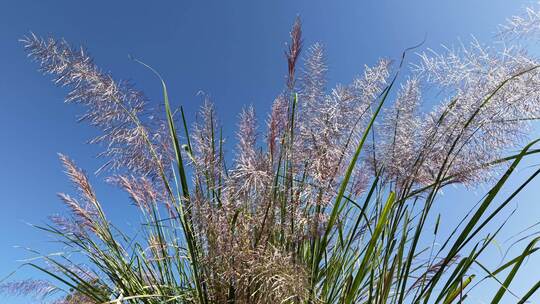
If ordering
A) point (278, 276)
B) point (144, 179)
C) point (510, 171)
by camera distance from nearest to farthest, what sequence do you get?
point (278, 276)
point (510, 171)
point (144, 179)

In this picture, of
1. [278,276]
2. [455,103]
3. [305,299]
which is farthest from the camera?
[455,103]

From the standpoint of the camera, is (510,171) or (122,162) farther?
(122,162)

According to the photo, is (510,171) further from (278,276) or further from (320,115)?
(278,276)

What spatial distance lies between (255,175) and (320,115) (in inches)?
15.5

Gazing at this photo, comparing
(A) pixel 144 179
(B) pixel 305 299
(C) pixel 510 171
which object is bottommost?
(B) pixel 305 299

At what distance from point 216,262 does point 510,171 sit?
86cm

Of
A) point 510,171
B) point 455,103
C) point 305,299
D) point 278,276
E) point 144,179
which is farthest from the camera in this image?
point 144,179

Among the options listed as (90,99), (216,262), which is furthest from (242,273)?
(90,99)

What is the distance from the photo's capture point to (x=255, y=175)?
1.16 m

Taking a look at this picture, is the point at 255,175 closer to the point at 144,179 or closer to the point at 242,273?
the point at 242,273

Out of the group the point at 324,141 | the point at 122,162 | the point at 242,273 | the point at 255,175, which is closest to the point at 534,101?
the point at 324,141

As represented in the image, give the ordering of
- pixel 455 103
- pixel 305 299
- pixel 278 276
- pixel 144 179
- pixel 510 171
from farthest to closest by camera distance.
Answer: pixel 144 179, pixel 455 103, pixel 510 171, pixel 305 299, pixel 278 276

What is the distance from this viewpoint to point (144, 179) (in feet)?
5.66

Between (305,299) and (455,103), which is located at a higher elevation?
(455,103)
